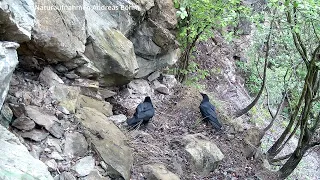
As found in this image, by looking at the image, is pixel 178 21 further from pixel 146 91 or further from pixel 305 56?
pixel 305 56

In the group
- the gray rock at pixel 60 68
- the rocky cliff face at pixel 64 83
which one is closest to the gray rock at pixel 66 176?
the rocky cliff face at pixel 64 83

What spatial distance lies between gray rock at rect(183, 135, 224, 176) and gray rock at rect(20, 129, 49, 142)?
2541 mm

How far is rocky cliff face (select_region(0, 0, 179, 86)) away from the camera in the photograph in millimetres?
3904

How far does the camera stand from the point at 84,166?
4062 mm

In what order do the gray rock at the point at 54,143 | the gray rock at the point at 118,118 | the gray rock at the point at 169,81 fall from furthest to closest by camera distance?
the gray rock at the point at 169,81
the gray rock at the point at 118,118
the gray rock at the point at 54,143

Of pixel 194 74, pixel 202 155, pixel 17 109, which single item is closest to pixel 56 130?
pixel 17 109

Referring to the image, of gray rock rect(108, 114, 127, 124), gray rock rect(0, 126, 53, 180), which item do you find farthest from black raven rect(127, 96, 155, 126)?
gray rock rect(0, 126, 53, 180)

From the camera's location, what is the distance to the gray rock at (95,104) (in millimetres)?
5367

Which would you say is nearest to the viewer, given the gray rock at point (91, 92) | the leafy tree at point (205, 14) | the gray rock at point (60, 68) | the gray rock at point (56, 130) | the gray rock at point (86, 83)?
the gray rock at point (56, 130)

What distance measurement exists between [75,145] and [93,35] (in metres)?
2.32

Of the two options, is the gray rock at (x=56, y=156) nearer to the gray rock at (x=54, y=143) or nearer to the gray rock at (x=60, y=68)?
the gray rock at (x=54, y=143)

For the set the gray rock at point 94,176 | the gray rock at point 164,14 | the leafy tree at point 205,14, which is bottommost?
the gray rock at point 94,176

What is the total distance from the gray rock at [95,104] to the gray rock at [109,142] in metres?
0.20

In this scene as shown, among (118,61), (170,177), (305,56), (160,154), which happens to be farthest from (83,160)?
(305,56)
